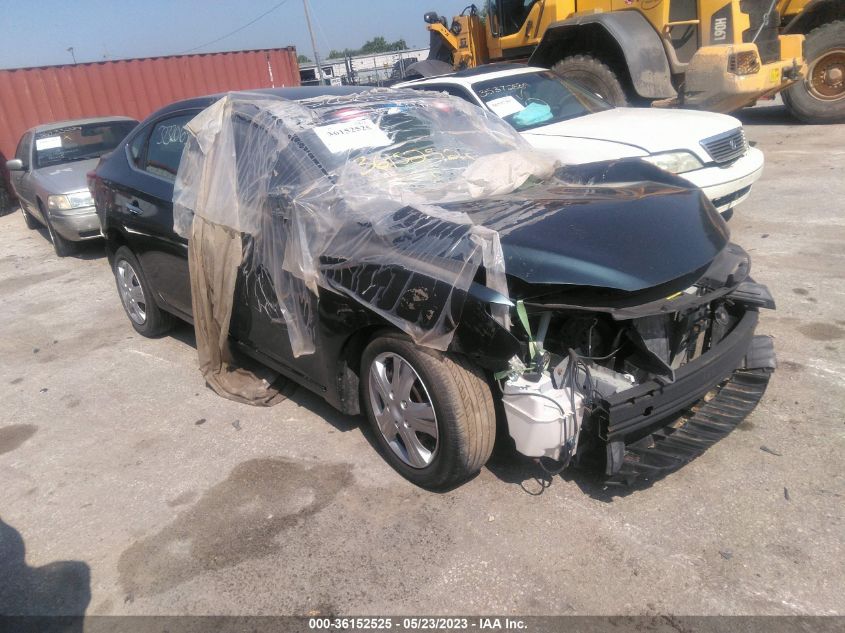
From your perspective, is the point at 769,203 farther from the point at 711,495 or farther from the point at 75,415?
the point at 75,415

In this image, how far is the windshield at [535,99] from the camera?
20.5 feet

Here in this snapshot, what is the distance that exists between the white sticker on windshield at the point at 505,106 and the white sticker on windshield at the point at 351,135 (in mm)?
3030

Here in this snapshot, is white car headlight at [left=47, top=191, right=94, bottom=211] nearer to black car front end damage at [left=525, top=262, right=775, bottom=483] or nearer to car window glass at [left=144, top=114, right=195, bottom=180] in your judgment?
car window glass at [left=144, top=114, right=195, bottom=180]

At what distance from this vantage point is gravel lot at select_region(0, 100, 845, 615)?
2393 mm

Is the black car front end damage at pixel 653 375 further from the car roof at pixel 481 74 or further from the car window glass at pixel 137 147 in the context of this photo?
the car roof at pixel 481 74

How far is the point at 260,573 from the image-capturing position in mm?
2592

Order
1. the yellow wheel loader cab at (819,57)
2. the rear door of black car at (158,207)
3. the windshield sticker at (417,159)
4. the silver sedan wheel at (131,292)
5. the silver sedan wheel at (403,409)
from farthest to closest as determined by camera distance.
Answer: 1. the yellow wheel loader cab at (819,57)
2. the silver sedan wheel at (131,292)
3. the rear door of black car at (158,207)
4. the windshield sticker at (417,159)
5. the silver sedan wheel at (403,409)

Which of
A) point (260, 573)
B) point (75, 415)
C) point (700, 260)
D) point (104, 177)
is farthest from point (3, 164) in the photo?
point (700, 260)

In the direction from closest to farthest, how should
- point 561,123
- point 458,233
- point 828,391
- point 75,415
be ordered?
point 458,233
point 828,391
point 75,415
point 561,123

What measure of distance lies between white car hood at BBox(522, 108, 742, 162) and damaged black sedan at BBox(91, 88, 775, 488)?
1.81 metres

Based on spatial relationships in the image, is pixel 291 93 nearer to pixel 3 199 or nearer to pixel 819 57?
pixel 819 57

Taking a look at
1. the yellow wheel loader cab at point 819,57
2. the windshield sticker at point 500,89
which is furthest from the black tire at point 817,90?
the windshield sticker at point 500,89

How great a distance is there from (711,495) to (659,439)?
0.35 metres

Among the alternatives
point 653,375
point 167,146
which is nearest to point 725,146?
point 653,375
